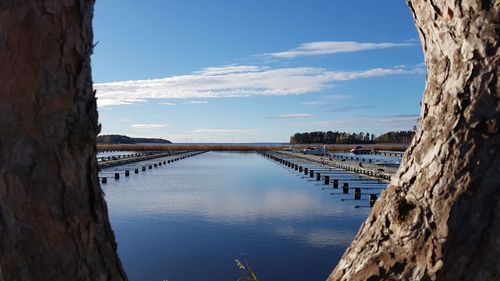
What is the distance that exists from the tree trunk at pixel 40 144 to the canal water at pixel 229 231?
1327cm

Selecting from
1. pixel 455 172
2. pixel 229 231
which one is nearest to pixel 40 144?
pixel 455 172

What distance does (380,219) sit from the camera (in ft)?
6.48

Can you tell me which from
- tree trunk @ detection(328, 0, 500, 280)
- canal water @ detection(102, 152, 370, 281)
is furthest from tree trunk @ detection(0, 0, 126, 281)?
canal water @ detection(102, 152, 370, 281)

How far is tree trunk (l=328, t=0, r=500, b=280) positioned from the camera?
5.57ft

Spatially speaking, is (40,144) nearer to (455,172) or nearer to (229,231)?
(455,172)

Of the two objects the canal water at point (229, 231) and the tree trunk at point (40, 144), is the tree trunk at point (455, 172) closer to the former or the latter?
the tree trunk at point (40, 144)

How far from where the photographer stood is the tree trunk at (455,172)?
1.70m

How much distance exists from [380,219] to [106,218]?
3.94ft

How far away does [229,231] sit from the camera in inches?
811

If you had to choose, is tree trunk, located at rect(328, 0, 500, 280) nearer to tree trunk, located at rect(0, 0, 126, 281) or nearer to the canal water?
tree trunk, located at rect(0, 0, 126, 281)

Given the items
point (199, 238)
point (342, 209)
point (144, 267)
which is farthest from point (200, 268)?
point (342, 209)

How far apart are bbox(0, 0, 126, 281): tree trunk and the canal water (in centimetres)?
1327

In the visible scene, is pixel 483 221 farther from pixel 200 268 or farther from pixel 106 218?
pixel 200 268

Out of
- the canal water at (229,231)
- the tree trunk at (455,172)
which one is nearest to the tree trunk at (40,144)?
the tree trunk at (455,172)
